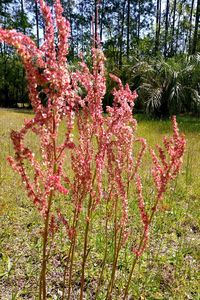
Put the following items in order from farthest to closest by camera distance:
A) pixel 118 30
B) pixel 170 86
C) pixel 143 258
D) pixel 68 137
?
pixel 118 30
pixel 170 86
pixel 143 258
pixel 68 137

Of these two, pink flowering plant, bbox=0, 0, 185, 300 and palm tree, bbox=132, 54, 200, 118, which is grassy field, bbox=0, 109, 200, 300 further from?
palm tree, bbox=132, 54, 200, 118

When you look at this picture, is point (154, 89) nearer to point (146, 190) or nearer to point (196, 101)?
point (196, 101)

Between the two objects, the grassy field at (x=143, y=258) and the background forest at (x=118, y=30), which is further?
the background forest at (x=118, y=30)

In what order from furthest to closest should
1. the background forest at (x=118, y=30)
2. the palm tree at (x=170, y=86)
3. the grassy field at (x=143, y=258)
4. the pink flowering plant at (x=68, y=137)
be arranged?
the background forest at (x=118, y=30) < the palm tree at (x=170, y=86) < the grassy field at (x=143, y=258) < the pink flowering plant at (x=68, y=137)

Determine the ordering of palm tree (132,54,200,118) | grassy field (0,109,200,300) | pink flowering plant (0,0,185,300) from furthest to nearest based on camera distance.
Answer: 1. palm tree (132,54,200,118)
2. grassy field (0,109,200,300)
3. pink flowering plant (0,0,185,300)

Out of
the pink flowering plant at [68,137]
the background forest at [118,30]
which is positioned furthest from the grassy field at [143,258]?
the background forest at [118,30]

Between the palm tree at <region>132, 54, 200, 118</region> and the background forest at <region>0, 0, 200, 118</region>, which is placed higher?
the background forest at <region>0, 0, 200, 118</region>

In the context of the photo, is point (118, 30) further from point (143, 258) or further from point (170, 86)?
point (143, 258)

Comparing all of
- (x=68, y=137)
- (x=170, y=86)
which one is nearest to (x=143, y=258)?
(x=68, y=137)

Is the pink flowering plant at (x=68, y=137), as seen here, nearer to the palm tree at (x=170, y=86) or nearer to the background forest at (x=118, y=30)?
the palm tree at (x=170, y=86)

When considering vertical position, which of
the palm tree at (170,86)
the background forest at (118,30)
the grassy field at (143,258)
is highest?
the background forest at (118,30)

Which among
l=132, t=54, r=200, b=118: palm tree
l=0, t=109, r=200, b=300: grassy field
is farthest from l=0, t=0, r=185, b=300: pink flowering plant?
l=132, t=54, r=200, b=118: palm tree

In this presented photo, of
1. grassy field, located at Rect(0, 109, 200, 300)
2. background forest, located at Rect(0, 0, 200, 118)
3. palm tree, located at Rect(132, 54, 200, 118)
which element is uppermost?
background forest, located at Rect(0, 0, 200, 118)

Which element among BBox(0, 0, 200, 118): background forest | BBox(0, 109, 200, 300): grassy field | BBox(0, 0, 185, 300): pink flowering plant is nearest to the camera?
BBox(0, 0, 185, 300): pink flowering plant
